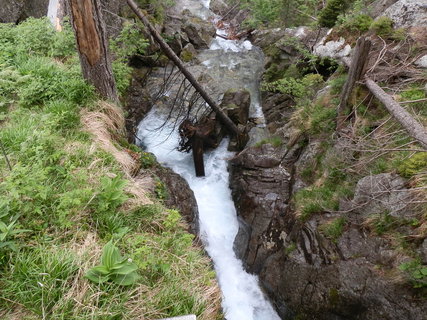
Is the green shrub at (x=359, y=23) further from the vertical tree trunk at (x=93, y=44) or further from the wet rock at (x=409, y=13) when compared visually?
the vertical tree trunk at (x=93, y=44)

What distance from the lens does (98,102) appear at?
15.8ft

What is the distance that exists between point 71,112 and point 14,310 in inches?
121

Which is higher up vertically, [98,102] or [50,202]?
[98,102]

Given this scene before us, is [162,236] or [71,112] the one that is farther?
[71,112]

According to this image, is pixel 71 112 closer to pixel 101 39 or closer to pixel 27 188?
pixel 101 39

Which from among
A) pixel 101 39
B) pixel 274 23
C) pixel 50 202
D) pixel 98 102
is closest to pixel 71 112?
pixel 98 102

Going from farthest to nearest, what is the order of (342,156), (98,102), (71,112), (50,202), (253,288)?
(253,288)
(342,156)
(98,102)
(71,112)
(50,202)

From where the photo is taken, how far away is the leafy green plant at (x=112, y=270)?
7.02 feet

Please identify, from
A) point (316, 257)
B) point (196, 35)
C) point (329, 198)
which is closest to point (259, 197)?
point (329, 198)

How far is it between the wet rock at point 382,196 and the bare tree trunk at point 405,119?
30.5 inches

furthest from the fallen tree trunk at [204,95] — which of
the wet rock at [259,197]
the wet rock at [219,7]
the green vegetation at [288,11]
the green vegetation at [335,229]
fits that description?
the wet rock at [219,7]

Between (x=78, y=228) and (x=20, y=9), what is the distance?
8.54 m

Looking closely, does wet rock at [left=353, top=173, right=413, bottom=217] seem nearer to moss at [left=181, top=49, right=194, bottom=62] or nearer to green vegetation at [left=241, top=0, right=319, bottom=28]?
moss at [left=181, top=49, right=194, bottom=62]

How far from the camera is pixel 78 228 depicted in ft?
8.66
